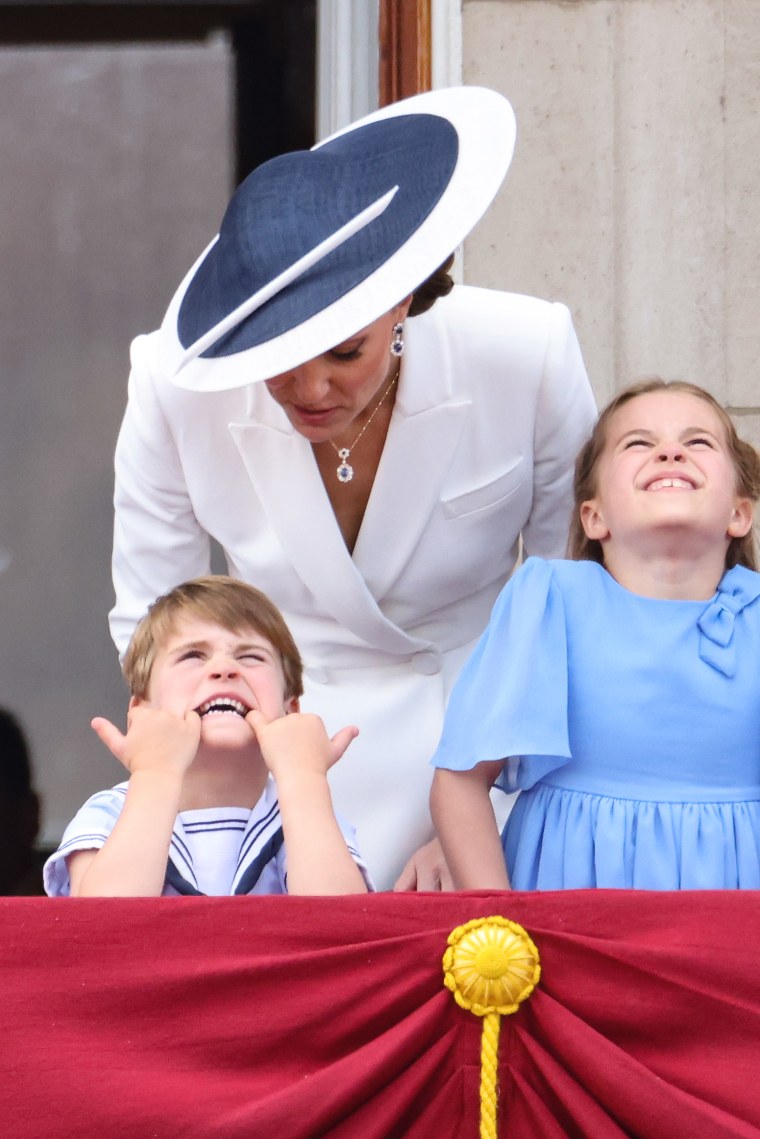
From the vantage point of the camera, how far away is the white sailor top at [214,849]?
211 cm

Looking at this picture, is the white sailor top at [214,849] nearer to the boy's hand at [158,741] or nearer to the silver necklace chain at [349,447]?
the boy's hand at [158,741]

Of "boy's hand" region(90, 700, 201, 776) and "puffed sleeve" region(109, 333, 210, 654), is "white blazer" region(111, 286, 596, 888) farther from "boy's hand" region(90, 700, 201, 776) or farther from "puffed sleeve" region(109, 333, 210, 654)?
"boy's hand" region(90, 700, 201, 776)

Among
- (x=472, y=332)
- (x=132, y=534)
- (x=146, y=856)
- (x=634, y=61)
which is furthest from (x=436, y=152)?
(x=634, y=61)

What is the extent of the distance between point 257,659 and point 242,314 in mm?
409

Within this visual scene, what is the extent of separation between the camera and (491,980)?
1624mm

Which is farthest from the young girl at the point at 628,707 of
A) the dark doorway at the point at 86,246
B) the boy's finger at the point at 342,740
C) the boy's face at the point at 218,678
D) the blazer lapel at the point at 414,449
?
the dark doorway at the point at 86,246

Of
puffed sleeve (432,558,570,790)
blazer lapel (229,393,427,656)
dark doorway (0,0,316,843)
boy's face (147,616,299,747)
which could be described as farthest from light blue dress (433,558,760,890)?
dark doorway (0,0,316,843)

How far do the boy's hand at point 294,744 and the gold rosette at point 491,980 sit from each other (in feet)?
1.55

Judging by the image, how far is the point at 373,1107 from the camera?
1.60 m

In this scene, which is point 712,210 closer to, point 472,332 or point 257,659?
point 472,332

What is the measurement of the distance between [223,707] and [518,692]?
338mm

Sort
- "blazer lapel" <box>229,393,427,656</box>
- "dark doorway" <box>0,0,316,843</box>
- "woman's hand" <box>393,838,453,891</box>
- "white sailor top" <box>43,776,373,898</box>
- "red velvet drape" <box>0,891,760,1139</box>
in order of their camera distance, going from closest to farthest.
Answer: "red velvet drape" <box>0,891,760,1139</box>, "white sailor top" <box>43,776,373,898</box>, "woman's hand" <box>393,838,453,891</box>, "blazer lapel" <box>229,393,427,656</box>, "dark doorway" <box>0,0,316,843</box>

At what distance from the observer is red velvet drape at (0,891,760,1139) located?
1.58m

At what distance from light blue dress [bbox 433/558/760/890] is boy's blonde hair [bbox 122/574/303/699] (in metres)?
0.21
